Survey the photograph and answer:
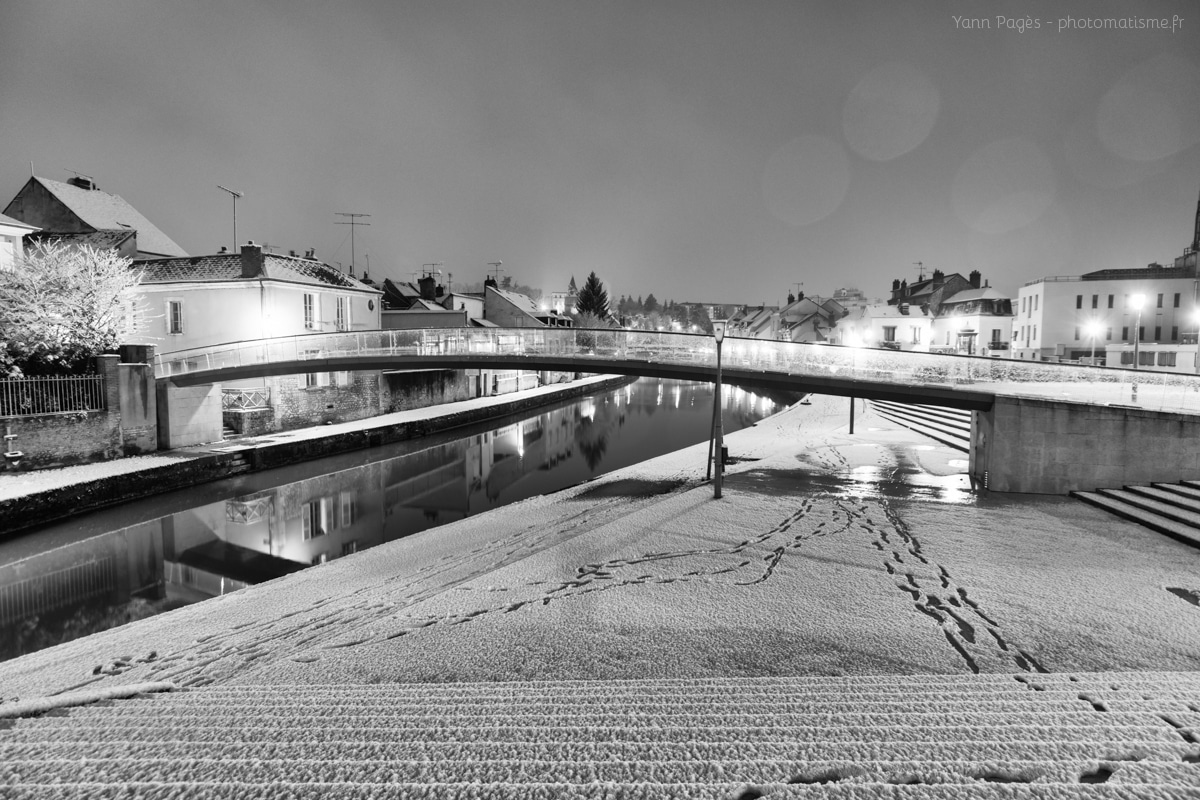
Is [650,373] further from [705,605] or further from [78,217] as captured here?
[78,217]

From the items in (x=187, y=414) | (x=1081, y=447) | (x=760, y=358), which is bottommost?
(x=187, y=414)

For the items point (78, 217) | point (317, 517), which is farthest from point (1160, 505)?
point (78, 217)

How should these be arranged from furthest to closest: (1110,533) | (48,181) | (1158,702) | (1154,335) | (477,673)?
(1154,335)
(48,181)
(1110,533)
(477,673)
(1158,702)

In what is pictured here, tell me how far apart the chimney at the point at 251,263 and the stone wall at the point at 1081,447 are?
93.0 feet

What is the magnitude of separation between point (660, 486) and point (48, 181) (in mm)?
39374

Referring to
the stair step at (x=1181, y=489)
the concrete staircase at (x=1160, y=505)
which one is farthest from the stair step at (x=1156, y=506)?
the stair step at (x=1181, y=489)

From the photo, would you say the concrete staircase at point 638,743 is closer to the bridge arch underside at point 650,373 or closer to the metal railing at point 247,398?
the bridge arch underside at point 650,373

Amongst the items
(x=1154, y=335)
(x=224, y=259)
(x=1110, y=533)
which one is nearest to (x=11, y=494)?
(x=224, y=259)

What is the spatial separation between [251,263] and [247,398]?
20.6 ft

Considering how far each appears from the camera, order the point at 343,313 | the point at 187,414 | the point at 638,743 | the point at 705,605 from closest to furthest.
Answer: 1. the point at 638,743
2. the point at 705,605
3. the point at 187,414
4. the point at 343,313

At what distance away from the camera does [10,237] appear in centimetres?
2819

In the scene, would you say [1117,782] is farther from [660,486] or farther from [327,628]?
[660,486]

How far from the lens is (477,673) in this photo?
594 centimetres

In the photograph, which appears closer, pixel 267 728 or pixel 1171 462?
pixel 267 728
